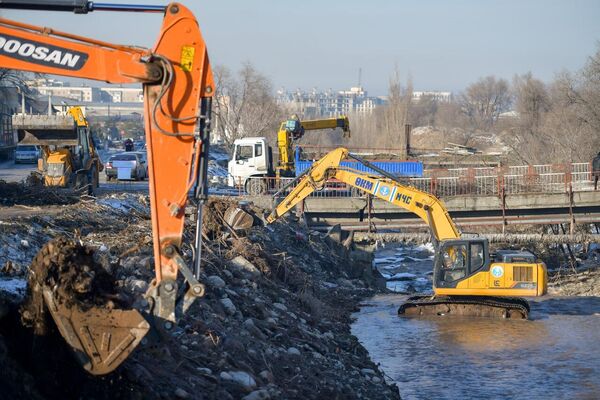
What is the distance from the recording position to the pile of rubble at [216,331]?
8.05 meters

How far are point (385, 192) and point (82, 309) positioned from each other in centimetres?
1351

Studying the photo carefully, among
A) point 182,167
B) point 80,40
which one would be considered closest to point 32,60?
point 80,40

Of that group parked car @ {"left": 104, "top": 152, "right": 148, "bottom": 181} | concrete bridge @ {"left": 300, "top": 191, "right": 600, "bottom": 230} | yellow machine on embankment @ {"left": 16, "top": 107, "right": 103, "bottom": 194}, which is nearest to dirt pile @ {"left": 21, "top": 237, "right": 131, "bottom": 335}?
yellow machine on embankment @ {"left": 16, "top": 107, "right": 103, "bottom": 194}

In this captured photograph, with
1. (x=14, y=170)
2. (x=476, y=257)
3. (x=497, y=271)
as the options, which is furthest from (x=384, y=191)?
(x=14, y=170)

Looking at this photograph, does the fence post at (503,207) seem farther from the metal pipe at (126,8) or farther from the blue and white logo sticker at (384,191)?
the metal pipe at (126,8)

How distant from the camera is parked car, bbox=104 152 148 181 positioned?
125 ft

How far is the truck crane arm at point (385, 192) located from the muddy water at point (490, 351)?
212 cm

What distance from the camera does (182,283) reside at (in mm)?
8203

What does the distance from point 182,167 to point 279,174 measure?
26792 mm

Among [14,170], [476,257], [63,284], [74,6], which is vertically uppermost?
[74,6]

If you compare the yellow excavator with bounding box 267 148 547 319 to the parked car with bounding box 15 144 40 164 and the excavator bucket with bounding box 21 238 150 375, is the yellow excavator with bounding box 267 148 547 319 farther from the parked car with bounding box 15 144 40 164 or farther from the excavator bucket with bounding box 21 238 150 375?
the parked car with bounding box 15 144 40 164

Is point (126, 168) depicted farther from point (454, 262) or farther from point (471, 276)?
point (471, 276)

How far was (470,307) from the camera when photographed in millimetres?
19594

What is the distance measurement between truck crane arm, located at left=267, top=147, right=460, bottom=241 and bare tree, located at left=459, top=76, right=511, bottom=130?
118033 mm
